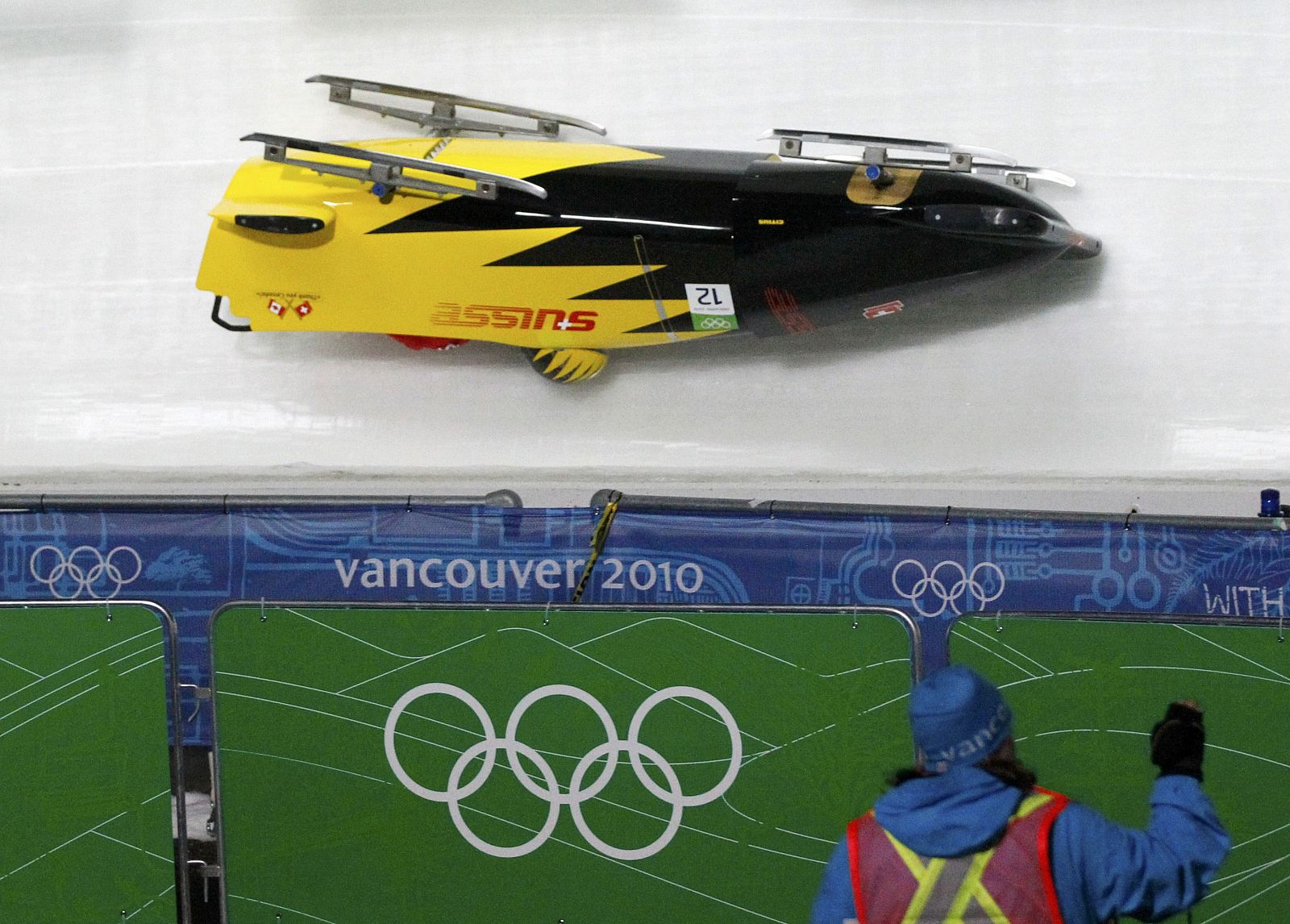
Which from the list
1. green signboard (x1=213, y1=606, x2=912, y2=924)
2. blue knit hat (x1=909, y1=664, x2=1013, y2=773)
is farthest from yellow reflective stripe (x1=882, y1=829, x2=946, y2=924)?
green signboard (x1=213, y1=606, x2=912, y2=924)

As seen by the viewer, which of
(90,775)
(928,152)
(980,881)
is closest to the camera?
(980,881)

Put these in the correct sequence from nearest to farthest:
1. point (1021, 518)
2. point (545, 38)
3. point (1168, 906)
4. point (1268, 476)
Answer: point (1168, 906) → point (1021, 518) → point (1268, 476) → point (545, 38)

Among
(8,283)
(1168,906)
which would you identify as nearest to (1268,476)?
(1168,906)

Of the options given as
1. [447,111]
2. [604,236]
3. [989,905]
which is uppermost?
[447,111]

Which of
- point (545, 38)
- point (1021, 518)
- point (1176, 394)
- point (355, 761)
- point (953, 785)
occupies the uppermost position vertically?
point (545, 38)

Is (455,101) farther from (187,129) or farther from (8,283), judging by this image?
(8,283)

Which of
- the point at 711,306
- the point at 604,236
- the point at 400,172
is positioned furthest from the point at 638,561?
the point at 400,172

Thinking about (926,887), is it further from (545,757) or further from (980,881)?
(545,757)

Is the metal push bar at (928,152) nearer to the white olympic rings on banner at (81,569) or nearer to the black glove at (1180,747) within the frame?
the black glove at (1180,747)

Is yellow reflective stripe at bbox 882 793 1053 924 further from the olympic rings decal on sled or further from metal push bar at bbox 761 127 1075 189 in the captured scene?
metal push bar at bbox 761 127 1075 189
